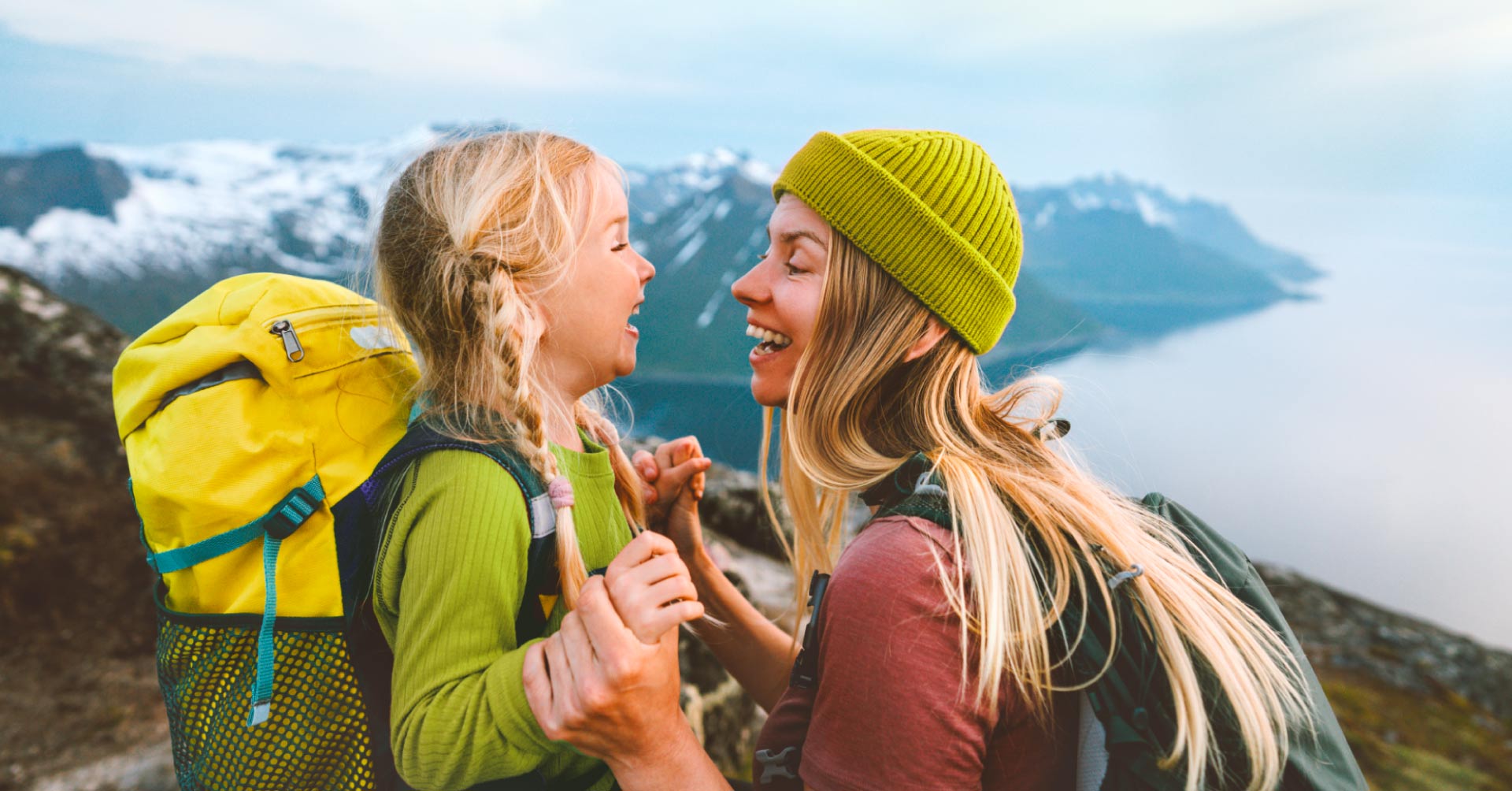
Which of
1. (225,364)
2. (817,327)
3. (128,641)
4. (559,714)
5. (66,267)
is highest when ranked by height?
(817,327)

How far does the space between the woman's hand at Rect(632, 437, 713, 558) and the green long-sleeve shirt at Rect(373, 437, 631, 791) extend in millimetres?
1049

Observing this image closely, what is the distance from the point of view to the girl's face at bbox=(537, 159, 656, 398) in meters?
2.83

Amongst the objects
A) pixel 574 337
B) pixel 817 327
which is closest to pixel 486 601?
pixel 574 337

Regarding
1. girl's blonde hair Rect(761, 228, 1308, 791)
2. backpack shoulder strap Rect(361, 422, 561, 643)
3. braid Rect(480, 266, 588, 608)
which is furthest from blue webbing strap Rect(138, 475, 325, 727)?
girl's blonde hair Rect(761, 228, 1308, 791)

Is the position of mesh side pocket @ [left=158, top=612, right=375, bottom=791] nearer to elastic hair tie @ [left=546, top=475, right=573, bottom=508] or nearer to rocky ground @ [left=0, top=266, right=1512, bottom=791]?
elastic hair tie @ [left=546, top=475, right=573, bottom=508]

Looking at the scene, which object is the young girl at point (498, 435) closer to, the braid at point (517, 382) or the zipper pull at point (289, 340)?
the braid at point (517, 382)

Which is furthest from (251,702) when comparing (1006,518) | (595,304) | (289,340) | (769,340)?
(1006,518)

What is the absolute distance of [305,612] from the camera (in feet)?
7.37

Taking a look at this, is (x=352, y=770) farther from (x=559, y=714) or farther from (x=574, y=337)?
(x=574, y=337)

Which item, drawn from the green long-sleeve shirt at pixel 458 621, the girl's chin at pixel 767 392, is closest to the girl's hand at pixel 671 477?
the girl's chin at pixel 767 392

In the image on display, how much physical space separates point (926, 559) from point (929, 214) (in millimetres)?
1353

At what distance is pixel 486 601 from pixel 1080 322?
2.64 meters

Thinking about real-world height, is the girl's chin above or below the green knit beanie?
below

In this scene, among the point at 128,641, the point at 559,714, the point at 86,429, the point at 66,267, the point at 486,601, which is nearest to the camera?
the point at 559,714
